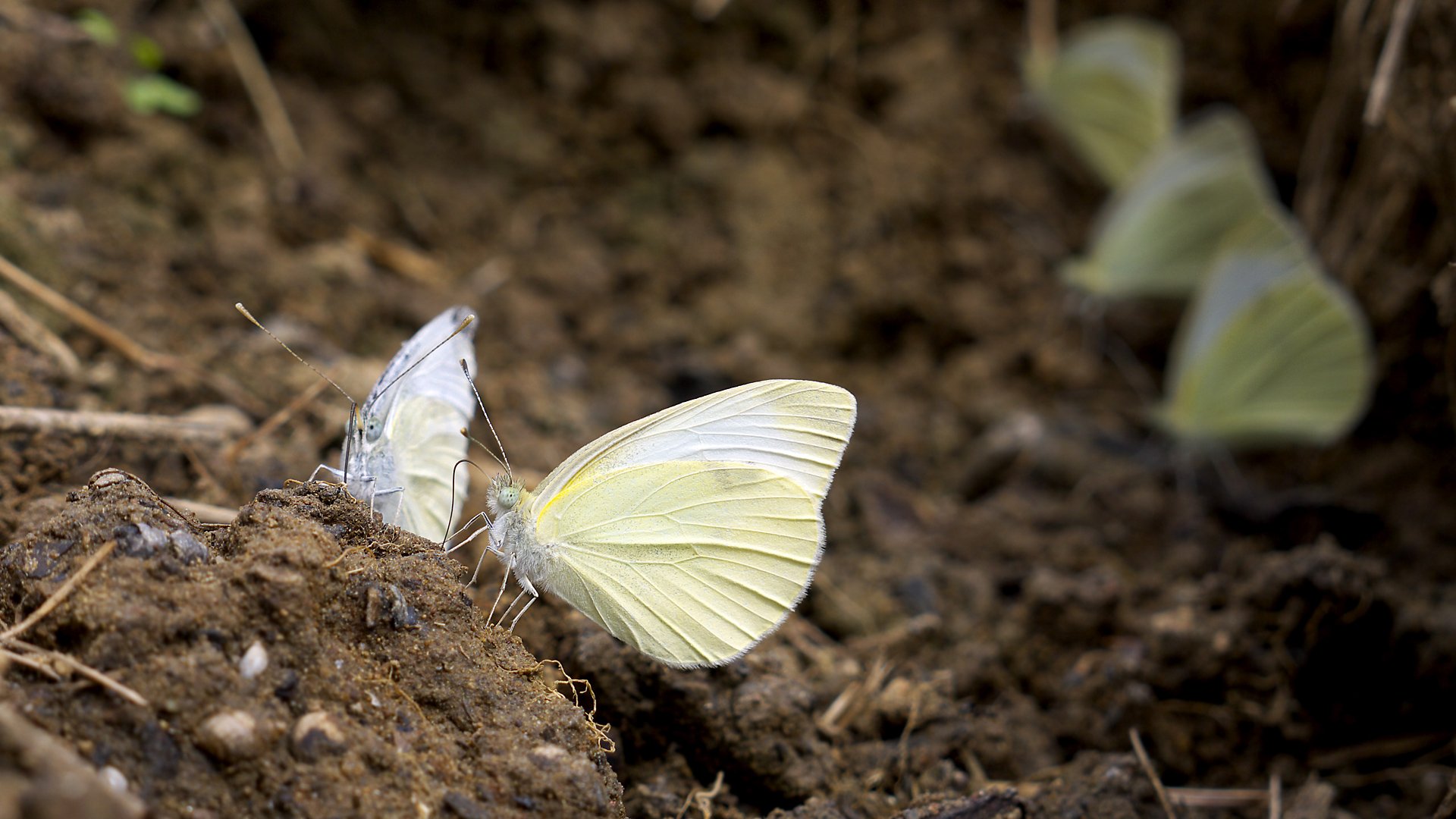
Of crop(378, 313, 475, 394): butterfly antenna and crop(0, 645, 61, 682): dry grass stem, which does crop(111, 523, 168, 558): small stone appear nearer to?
crop(0, 645, 61, 682): dry grass stem

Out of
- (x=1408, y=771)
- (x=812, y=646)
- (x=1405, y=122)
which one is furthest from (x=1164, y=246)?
(x=812, y=646)

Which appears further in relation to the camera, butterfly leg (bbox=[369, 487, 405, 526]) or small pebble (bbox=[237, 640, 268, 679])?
butterfly leg (bbox=[369, 487, 405, 526])

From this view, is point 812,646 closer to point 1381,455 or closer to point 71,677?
point 71,677

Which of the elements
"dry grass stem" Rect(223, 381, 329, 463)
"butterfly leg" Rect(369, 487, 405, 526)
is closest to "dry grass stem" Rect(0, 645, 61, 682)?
"butterfly leg" Rect(369, 487, 405, 526)

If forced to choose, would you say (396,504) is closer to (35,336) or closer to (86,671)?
(86,671)

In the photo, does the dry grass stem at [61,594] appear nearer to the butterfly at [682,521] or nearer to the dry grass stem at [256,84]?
the butterfly at [682,521]

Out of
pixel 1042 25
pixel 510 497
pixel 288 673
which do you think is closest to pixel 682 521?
pixel 510 497

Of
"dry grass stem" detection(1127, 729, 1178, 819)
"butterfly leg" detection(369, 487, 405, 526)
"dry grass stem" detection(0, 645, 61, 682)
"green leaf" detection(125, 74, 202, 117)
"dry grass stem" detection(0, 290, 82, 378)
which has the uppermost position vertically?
"green leaf" detection(125, 74, 202, 117)
